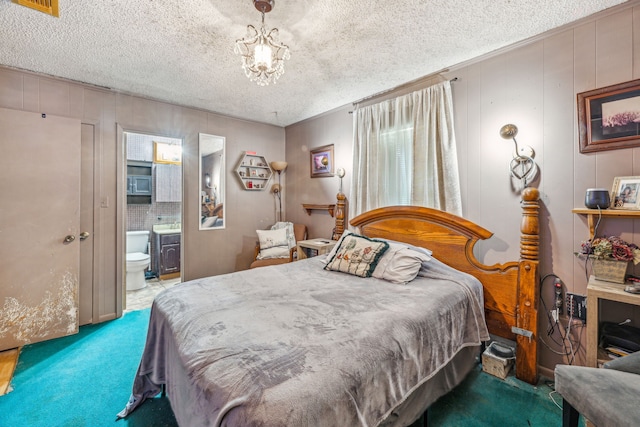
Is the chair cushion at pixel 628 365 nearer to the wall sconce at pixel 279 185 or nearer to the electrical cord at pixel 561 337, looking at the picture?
the electrical cord at pixel 561 337

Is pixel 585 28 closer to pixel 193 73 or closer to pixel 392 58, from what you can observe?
pixel 392 58

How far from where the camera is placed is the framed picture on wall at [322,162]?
3.72m

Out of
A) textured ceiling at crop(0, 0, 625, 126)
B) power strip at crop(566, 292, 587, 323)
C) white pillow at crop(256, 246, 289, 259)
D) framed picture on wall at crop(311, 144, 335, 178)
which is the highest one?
textured ceiling at crop(0, 0, 625, 126)

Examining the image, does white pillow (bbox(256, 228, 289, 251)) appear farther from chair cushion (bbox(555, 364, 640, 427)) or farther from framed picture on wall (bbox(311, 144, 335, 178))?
chair cushion (bbox(555, 364, 640, 427))

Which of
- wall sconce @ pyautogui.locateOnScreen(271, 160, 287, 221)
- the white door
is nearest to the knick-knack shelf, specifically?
wall sconce @ pyautogui.locateOnScreen(271, 160, 287, 221)

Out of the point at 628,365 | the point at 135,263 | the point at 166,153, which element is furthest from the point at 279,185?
the point at 628,365

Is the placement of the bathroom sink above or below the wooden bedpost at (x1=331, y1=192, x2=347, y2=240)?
below

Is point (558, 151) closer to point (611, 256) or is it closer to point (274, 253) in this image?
point (611, 256)

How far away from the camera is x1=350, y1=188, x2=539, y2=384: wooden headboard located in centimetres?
196

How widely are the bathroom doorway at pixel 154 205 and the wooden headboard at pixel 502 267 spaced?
144 inches

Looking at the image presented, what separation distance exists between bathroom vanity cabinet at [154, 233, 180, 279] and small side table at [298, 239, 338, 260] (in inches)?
96.7

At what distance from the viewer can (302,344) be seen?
45.8 inches

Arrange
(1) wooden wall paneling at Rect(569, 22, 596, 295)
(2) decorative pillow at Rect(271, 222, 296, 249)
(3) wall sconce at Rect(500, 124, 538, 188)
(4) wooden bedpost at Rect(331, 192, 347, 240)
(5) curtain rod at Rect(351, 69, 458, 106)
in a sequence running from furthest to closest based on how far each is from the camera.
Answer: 1. (2) decorative pillow at Rect(271, 222, 296, 249)
2. (4) wooden bedpost at Rect(331, 192, 347, 240)
3. (5) curtain rod at Rect(351, 69, 458, 106)
4. (3) wall sconce at Rect(500, 124, 538, 188)
5. (1) wooden wall paneling at Rect(569, 22, 596, 295)

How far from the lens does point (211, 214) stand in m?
3.82
